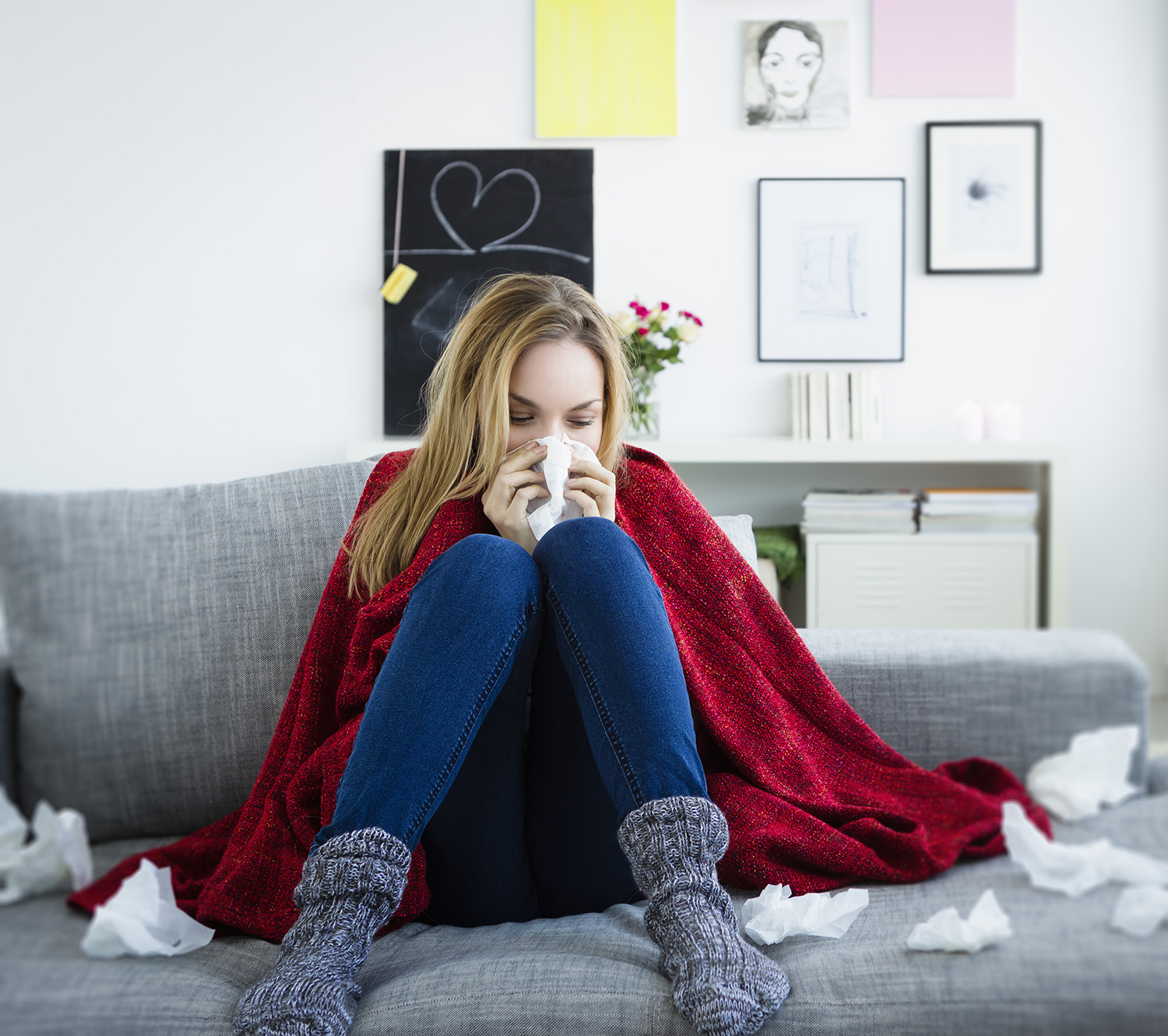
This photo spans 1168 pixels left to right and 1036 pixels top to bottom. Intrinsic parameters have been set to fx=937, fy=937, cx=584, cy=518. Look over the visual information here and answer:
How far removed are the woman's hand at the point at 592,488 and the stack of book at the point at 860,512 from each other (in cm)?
105

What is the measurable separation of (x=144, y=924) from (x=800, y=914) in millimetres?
454

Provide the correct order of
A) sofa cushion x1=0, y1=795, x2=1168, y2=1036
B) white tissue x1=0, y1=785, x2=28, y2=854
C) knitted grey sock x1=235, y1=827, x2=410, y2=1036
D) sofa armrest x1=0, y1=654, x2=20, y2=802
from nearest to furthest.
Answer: sofa cushion x1=0, y1=795, x2=1168, y2=1036 < knitted grey sock x1=235, y1=827, x2=410, y2=1036 < white tissue x1=0, y1=785, x2=28, y2=854 < sofa armrest x1=0, y1=654, x2=20, y2=802

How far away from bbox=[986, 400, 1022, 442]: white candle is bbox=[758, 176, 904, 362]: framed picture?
0.92ft

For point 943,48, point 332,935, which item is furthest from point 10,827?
point 943,48

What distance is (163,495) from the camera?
38.3 inches

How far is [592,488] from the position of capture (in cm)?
90

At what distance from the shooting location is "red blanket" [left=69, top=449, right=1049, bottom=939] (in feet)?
2.36

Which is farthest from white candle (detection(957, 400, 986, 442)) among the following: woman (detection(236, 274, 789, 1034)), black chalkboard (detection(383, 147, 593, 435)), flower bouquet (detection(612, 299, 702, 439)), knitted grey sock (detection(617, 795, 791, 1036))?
knitted grey sock (detection(617, 795, 791, 1036))

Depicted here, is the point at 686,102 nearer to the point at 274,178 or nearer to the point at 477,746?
the point at 274,178

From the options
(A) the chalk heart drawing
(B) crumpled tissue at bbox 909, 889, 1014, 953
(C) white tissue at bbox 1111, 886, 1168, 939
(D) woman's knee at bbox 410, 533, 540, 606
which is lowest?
(B) crumpled tissue at bbox 909, 889, 1014, 953

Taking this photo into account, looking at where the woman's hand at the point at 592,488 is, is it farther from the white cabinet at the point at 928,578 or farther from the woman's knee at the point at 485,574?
the white cabinet at the point at 928,578

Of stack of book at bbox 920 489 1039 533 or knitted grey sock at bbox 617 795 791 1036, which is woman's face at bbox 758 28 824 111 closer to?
stack of book at bbox 920 489 1039 533

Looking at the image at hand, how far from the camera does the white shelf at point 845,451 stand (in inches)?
74.4

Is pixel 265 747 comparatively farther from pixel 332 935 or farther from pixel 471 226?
pixel 471 226
